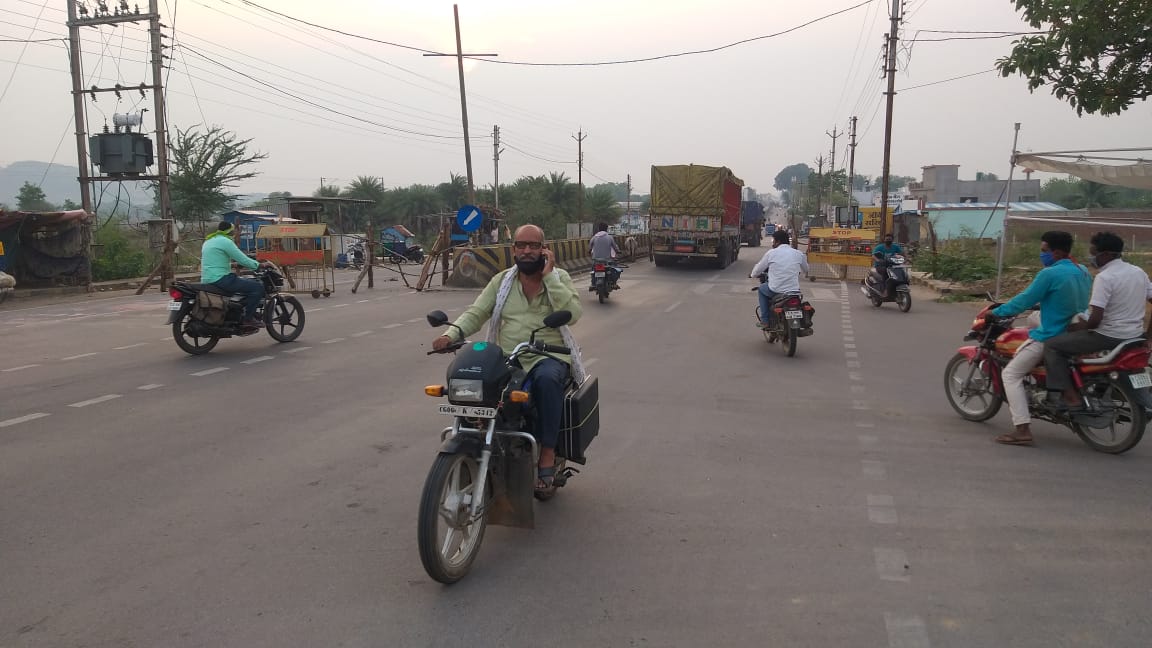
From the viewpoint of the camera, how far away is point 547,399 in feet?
13.9

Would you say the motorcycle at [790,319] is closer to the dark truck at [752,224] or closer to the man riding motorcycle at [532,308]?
the man riding motorcycle at [532,308]

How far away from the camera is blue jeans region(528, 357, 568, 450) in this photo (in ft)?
13.9

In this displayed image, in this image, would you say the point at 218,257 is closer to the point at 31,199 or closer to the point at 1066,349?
the point at 1066,349

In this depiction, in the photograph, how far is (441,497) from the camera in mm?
3582

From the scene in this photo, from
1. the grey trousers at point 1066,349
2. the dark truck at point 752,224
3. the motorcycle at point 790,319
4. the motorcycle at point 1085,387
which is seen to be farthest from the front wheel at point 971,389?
the dark truck at point 752,224

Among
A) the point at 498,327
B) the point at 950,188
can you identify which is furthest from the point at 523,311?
the point at 950,188

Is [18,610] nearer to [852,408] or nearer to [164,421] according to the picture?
[164,421]

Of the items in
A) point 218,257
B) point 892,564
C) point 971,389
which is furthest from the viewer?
point 218,257

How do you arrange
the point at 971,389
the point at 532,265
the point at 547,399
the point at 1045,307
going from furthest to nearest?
the point at 971,389
the point at 1045,307
the point at 532,265
the point at 547,399

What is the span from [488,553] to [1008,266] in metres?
20.8

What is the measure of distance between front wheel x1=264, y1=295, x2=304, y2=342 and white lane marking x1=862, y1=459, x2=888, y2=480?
26.6 ft

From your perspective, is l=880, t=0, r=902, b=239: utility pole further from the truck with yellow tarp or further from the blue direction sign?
the blue direction sign

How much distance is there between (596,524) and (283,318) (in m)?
8.08

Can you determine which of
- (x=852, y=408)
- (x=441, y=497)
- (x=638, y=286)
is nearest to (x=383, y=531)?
(x=441, y=497)
